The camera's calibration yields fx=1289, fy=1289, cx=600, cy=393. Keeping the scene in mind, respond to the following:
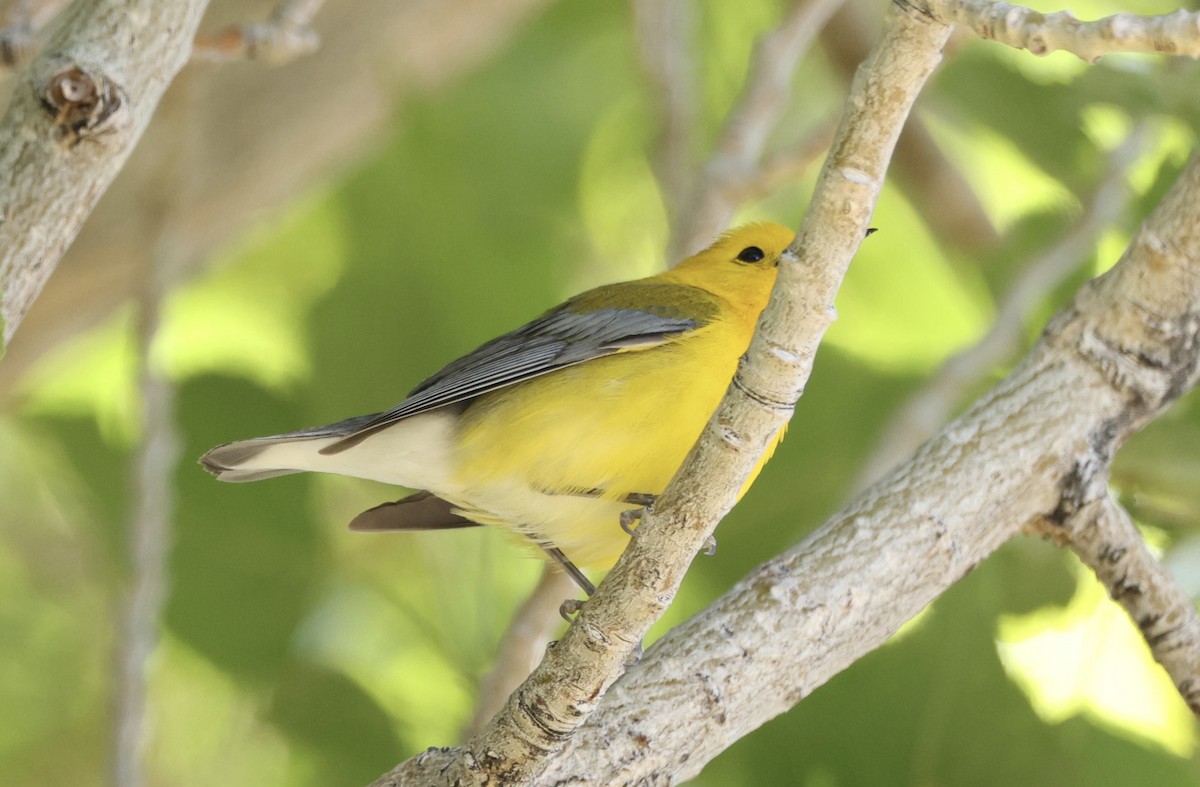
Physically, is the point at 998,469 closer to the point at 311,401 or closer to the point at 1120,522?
the point at 1120,522

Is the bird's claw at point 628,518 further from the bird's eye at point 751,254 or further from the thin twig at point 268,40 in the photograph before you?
the thin twig at point 268,40

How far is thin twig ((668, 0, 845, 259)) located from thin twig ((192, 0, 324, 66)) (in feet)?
5.41

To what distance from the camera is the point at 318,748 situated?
3.95 m

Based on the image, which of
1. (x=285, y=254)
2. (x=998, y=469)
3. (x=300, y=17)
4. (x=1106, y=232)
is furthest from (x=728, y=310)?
(x=285, y=254)

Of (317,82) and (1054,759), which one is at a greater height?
(317,82)

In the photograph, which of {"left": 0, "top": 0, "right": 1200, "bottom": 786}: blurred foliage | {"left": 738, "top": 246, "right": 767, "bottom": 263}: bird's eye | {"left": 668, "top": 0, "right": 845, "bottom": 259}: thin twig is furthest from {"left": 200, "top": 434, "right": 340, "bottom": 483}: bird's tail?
{"left": 668, "top": 0, "right": 845, "bottom": 259}: thin twig

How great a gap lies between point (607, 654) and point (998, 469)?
1.11 metres

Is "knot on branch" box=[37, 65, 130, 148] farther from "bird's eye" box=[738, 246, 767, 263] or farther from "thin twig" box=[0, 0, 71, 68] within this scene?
"bird's eye" box=[738, 246, 767, 263]

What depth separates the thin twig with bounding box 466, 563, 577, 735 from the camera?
12.3 feet

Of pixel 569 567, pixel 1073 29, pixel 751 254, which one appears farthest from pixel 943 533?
pixel 751 254

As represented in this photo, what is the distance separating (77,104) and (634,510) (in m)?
1.62

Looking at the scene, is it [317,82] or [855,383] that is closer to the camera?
[855,383]

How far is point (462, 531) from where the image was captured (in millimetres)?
4695

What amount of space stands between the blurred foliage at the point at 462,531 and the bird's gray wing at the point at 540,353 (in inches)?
27.7
